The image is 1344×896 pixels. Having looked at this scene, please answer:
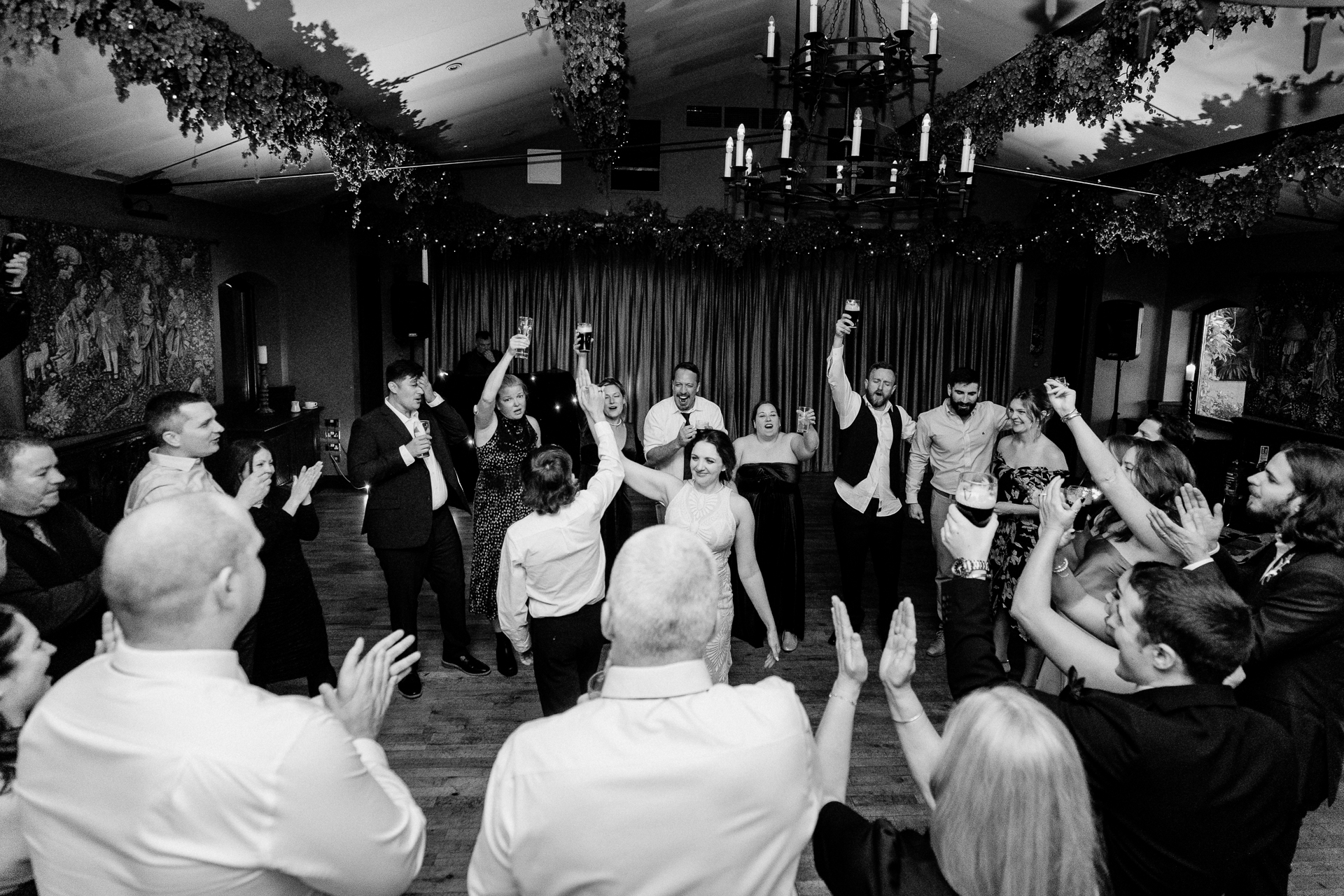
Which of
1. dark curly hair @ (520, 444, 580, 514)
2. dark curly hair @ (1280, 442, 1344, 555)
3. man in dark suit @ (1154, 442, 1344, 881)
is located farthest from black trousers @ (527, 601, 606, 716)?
dark curly hair @ (1280, 442, 1344, 555)

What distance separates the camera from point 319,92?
472cm

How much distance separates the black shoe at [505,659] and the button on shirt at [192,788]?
3.06 m

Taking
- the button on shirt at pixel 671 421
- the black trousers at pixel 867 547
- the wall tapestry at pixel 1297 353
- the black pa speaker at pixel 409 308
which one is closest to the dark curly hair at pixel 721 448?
the button on shirt at pixel 671 421

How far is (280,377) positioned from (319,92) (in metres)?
4.42

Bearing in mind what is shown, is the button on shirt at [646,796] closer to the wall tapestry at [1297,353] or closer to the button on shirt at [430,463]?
the button on shirt at [430,463]

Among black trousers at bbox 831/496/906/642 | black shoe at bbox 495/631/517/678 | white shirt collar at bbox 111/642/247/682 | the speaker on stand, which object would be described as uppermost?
the speaker on stand

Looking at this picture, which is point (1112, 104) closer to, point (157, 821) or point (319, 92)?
point (319, 92)

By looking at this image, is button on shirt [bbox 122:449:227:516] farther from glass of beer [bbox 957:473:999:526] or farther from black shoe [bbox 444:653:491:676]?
glass of beer [bbox 957:473:999:526]

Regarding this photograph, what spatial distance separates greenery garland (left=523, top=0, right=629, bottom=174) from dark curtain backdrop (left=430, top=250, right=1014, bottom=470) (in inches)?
194

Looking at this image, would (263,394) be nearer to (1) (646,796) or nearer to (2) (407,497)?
(2) (407,497)

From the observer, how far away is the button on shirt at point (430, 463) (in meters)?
3.85

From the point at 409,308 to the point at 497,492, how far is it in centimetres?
496

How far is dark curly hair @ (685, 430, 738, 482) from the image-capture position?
349 centimetres

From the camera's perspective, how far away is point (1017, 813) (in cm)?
122
